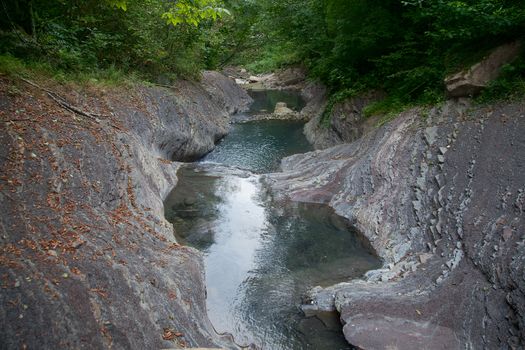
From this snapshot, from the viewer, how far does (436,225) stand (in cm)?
904

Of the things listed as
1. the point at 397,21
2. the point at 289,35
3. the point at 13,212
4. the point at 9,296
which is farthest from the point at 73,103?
the point at 289,35

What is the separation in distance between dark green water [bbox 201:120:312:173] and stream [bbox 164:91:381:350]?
1.14 meters

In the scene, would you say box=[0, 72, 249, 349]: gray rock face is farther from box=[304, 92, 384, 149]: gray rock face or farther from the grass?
box=[304, 92, 384, 149]: gray rock face

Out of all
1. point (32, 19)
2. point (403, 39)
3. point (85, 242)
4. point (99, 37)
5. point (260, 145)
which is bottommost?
point (260, 145)

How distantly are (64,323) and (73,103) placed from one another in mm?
7288

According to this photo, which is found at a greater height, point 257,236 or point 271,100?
point 271,100

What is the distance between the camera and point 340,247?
10102mm

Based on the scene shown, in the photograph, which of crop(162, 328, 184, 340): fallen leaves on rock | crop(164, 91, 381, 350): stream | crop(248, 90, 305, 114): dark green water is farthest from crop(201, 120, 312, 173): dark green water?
crop(162, 328, 184, 340): fallen leaves on rock

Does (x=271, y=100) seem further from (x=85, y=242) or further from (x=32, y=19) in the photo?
(x=85, y=242)

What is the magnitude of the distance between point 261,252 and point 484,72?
7.38 m

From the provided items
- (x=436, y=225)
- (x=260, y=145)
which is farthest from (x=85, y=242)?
(x=260, y=145)

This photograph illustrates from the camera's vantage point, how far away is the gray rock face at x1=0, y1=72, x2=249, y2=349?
520 cm

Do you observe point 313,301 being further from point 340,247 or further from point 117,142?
point 117,142

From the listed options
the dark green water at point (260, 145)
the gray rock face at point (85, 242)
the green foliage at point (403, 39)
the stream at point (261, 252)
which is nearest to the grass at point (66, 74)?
the gray rock face at point (85, 242)
